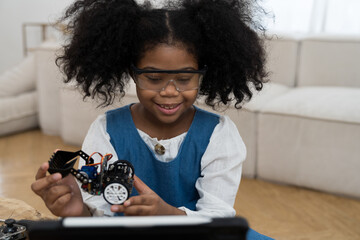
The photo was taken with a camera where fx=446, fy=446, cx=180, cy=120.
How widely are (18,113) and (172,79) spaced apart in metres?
2.61

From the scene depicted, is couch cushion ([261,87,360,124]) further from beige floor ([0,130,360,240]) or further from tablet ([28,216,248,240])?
tablet ([28,216,248,240])

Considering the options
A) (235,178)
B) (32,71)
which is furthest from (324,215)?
(32,71)

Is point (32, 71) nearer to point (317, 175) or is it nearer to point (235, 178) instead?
point (317, 175)

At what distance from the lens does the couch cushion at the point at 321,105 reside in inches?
92.0

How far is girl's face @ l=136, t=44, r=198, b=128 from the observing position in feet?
3.71

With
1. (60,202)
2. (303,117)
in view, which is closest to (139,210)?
(60,202)

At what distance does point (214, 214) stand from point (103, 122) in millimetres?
421

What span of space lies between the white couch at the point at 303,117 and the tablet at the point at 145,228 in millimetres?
1667

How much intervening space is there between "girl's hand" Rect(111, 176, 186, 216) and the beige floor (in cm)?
119

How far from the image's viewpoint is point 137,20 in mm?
1222

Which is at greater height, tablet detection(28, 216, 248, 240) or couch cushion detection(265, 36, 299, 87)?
couch cushion detection(265, 36, 299, 87)

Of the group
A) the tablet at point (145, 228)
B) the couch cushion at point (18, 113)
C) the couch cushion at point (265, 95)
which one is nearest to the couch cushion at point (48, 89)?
the couch cushion at point (18, 113)

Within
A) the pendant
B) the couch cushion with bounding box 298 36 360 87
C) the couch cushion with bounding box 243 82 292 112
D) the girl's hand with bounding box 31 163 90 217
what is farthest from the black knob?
the couch cushion with bounding box 298 36 360 87

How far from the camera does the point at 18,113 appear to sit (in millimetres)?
3432
